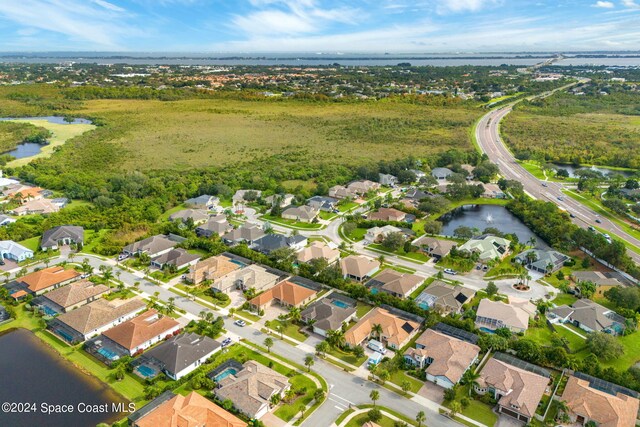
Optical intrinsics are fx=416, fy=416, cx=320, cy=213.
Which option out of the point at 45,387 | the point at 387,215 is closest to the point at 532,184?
the point at 387,215

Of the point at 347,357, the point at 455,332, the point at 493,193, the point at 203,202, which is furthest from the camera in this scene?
the point at 493,193

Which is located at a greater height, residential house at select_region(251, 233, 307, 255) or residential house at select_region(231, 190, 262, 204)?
residential house at select_region(231, 190, 262, 204)

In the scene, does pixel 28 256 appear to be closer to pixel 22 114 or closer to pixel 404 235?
pixel 404 235

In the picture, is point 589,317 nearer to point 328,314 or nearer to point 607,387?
point 607,387

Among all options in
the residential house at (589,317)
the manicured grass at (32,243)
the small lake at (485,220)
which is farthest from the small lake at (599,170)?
the manicured grass at (32,243)

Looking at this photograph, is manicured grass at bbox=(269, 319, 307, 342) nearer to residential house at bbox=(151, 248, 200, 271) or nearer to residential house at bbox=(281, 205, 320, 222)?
residential house at bbox=(151, 248, 200, 271)

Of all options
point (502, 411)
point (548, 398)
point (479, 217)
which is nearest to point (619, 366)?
point (548, 398)

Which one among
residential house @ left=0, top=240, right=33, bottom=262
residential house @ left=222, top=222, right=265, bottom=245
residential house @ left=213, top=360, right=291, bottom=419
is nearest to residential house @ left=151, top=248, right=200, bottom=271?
residential house @ left=222, top=222, right=265, bottom=245
